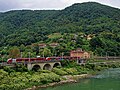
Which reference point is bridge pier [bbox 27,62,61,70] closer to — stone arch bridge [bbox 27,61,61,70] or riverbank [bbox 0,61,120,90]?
stone arch bridge [bbox 27,61,61,70]

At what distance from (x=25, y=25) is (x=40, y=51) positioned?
8892 cm

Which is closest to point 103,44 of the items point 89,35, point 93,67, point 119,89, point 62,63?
point 89,35

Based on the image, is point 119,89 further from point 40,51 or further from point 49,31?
point 49,31

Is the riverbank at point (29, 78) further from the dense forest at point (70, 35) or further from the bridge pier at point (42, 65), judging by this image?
the dense forest at point (70, 35)


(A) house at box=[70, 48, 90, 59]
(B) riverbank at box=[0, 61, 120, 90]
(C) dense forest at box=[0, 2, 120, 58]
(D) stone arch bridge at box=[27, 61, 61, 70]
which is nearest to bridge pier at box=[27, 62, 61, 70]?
(D) stone arch bridge at box=[27, 61, 61, 70]

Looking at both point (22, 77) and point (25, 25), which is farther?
point (25, 25)

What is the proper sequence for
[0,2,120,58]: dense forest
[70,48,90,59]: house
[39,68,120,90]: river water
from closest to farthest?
[39,68,120,90]: river water, [70,48,90,59]: house, [0,2,120,58]: dense forest

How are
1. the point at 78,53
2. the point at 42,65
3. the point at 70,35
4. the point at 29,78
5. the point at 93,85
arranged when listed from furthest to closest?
the point at 70,35 → the point at 78,53 → the point at 42,65 → the point at 93,85 → the point at 29,78

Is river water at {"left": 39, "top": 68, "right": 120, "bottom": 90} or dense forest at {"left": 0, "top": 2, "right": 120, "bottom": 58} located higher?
dense forest at {"left": 0, "top": 2, "right": 120, "bottom": 58}

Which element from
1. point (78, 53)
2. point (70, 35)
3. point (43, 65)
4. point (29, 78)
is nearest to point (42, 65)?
point (43, 65)

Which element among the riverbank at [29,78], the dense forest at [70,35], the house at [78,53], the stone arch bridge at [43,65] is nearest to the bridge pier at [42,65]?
the stone arch bridge at [43,65]

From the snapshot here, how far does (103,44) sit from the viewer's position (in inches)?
4838

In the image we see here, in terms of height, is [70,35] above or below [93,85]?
above

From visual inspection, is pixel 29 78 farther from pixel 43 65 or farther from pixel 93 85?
pixel 43 65
